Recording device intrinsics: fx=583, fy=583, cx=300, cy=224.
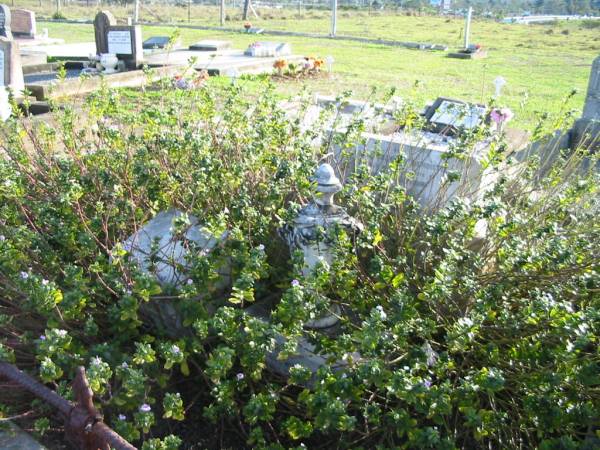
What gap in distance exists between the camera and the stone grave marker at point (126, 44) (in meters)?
13.4

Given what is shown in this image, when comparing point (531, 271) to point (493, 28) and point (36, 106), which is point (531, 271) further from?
point (493, 28)

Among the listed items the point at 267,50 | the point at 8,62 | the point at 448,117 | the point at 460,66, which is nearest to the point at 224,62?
the point at 267,50

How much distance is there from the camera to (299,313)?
7.68 feet

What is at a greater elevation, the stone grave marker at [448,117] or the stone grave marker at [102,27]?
the stone grave marker at [102,27]

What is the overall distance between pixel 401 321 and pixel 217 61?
46.5 feet

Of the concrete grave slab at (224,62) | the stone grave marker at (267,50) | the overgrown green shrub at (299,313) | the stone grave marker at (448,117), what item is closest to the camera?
the overgrown green shrub at (299,313)

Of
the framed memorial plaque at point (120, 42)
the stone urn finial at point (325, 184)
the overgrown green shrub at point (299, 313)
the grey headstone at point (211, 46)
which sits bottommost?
the overgrown green shrub at point (299, 313)

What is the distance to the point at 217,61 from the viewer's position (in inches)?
609

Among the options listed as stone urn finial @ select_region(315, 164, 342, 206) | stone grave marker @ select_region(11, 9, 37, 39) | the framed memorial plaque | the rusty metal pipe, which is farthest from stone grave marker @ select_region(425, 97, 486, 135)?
stone grave marker @ select_region(11, 9, 37, 39)

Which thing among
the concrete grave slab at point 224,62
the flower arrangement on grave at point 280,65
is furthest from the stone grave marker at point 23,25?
the flower arrangement on grave at point 280,65

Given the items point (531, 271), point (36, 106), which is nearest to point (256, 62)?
point (36, 106)

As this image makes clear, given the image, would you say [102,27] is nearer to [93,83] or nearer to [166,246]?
[93,83]

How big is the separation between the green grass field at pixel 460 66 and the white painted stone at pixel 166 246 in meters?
1.96

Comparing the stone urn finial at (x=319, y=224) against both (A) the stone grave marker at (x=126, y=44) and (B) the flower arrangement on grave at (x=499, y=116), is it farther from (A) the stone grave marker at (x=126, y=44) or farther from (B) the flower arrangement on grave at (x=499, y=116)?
(A) the stone grave marker at (x=126, y=44)
